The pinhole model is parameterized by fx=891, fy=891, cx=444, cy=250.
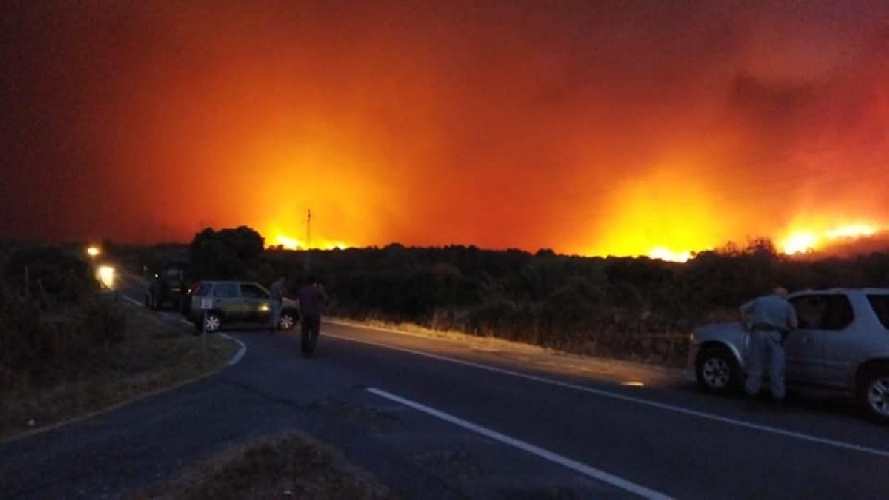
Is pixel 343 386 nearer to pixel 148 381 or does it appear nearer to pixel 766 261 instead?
pixel 148 381

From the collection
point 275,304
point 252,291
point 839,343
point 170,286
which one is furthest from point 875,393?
point 170,286

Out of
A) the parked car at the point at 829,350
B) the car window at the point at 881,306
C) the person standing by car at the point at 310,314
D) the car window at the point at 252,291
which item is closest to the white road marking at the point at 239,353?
the person standing by car at the point at 310,314

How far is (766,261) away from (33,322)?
3772 centimetres

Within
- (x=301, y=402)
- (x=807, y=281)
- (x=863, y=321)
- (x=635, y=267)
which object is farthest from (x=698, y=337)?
(x=635, y=267)

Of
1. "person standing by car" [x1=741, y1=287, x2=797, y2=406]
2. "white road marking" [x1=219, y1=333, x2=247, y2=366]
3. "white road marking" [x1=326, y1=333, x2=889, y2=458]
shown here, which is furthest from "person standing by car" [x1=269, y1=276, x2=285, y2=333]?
"person standing by car" [x1=741, y1=287, x2=797, y2=406]

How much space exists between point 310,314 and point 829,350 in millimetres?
11038

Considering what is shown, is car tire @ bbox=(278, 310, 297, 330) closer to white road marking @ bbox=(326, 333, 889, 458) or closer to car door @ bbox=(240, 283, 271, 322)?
car door @ bbox=(240, 283, 271, 322)

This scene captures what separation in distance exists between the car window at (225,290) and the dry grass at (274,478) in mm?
22076

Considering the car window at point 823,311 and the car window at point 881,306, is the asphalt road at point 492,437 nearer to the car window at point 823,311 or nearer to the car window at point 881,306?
the car window at point 823,311

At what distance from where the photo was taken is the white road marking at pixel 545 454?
25.2ft

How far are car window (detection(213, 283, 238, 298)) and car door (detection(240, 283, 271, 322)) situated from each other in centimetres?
31

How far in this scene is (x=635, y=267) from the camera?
207 ft

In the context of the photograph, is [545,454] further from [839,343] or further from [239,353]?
[239,353]

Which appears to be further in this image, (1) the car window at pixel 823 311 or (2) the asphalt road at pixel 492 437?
(1) the car window at pixel 823 311
